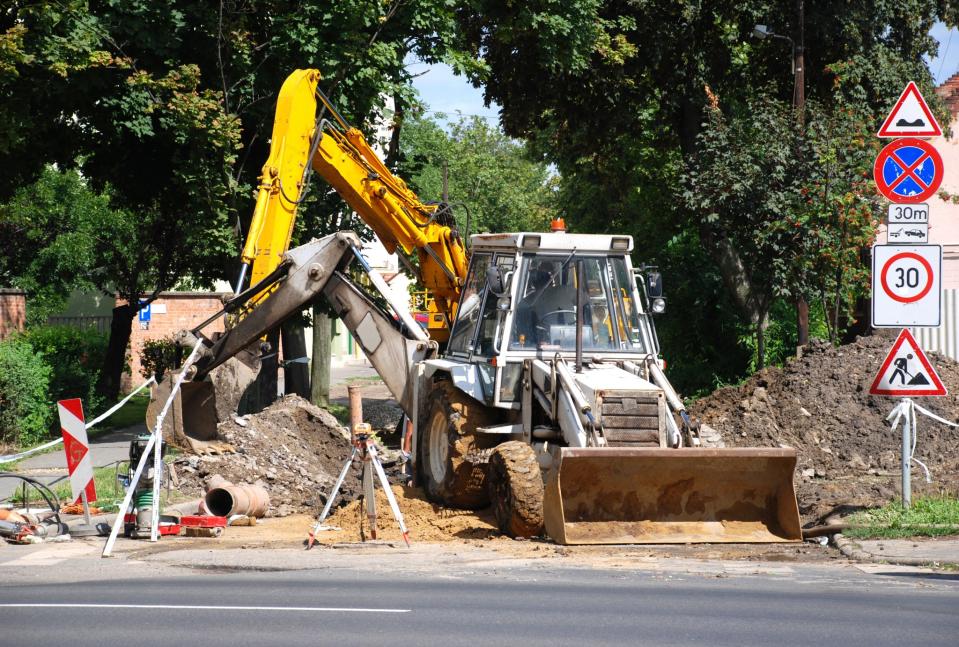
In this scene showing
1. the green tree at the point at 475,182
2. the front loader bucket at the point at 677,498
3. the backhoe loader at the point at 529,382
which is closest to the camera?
the front loader bucket at the point at 677,498

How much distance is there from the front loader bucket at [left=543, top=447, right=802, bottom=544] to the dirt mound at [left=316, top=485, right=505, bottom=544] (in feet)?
4.02

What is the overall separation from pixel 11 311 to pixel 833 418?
17479mm

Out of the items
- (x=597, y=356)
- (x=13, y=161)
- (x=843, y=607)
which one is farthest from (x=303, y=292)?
(x=13, y=161)

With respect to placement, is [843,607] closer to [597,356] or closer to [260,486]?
[597,356]

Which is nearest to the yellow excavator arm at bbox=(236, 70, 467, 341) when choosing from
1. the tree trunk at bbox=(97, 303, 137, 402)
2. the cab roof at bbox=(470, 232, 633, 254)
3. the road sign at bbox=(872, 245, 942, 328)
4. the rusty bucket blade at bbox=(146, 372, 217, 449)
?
the rusty bucket blade at bbox=(146, 372, 217, 449)

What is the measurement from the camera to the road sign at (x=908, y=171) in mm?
12273

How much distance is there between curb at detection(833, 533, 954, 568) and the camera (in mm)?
10516

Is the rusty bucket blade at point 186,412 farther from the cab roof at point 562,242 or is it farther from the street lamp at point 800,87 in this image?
the street lamp at point 800,87

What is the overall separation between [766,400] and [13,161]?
46.4ft

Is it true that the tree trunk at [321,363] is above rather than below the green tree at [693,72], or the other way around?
below

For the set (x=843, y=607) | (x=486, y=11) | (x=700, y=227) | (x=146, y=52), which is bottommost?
(x=843, y=607)

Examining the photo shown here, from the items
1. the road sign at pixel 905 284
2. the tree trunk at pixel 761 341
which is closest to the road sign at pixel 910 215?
the road sign at pixel 905 284

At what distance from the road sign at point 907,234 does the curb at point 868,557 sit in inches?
118

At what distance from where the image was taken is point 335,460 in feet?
56.4
